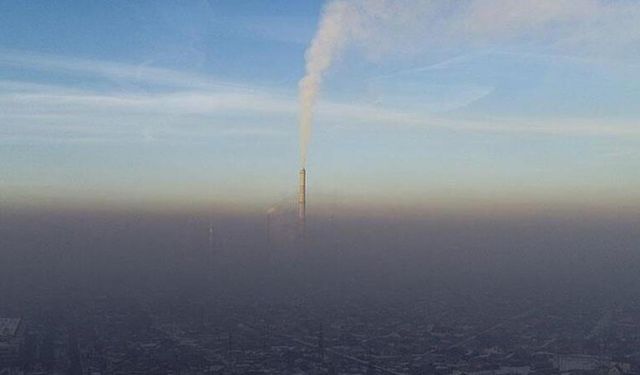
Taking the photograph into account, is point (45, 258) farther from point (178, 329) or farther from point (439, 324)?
point (439, 324)

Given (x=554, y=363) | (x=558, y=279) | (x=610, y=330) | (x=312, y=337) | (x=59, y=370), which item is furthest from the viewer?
(x=558, y=279)

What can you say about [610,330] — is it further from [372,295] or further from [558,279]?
[558,279]

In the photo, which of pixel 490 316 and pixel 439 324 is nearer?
pixel 439 324

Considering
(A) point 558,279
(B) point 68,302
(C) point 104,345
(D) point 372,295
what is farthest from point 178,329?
(A) point 558,279

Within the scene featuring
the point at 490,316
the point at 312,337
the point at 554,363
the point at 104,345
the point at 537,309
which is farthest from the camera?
the point at 537,309

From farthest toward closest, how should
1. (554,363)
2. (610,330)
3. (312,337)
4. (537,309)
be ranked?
(537,309) → (610,330) → (312,337) → (554,363)

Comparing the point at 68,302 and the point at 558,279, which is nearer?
the point at 68,302

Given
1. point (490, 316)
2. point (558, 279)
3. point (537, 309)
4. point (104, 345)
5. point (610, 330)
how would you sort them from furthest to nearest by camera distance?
point (558, 279), point (537, 309), point (490, 316), point (610, 330), point (104, 345)

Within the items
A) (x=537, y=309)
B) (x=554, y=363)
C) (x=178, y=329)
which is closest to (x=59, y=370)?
(x=178, y=329)

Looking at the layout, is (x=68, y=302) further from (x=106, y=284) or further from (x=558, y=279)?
(x=558, y=279)
